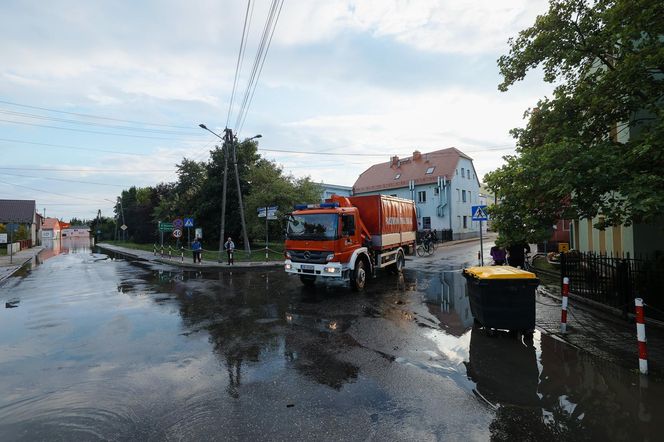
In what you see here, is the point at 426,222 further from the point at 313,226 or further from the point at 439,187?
the point at 313,226

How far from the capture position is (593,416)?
379cm

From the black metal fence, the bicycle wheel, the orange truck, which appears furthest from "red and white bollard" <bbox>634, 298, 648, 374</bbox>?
the bicycle wheel

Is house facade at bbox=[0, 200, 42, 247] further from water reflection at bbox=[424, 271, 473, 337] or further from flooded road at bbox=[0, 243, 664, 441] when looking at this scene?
water reflection at bbox=[424, 271, 473, 337]

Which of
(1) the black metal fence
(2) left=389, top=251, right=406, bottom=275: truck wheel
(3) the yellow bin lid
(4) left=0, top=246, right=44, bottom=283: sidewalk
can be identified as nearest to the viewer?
(3) the yellow bin lid

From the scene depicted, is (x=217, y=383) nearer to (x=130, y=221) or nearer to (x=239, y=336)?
(x=239, y=336)

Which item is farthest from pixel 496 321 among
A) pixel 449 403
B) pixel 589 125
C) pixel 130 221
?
pixel 130 221

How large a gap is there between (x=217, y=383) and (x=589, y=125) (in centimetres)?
845

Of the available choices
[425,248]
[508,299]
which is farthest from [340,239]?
[425,248]

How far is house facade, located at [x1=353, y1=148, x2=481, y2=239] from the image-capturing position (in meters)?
39.2

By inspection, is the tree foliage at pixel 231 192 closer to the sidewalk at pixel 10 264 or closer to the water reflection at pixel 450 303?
the sidewalk at pixel 10 264

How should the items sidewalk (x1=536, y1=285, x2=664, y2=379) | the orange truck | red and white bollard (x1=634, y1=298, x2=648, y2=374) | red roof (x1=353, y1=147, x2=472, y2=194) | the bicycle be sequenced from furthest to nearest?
red roof (x1=353, y1=147, x2=472, y2=194) < the bicycle < the orange truck < sidewalk (x1=536, y1=285, x2=664, y2=379) < red and white bollard (x1=634, y1=298, x2=648, y2=374)

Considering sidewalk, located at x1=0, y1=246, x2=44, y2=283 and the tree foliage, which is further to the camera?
the tree foliage

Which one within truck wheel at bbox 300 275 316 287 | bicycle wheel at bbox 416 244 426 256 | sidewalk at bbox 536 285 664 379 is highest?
bicycle wheel at bbox 416 244 426 256

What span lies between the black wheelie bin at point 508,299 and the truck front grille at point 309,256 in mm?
4950
